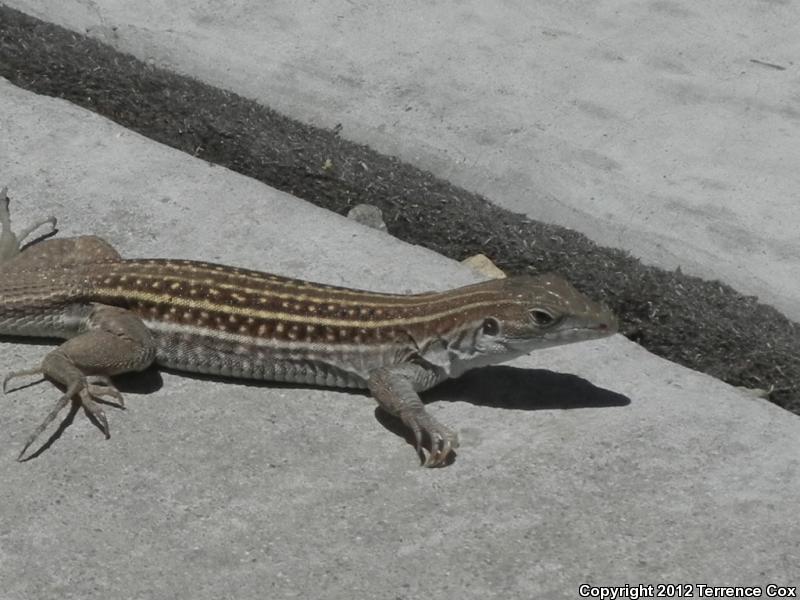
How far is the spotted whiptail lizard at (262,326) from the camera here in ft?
15.1

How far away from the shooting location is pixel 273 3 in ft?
23.8

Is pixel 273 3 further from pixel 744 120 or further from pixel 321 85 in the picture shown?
pixel 744 120

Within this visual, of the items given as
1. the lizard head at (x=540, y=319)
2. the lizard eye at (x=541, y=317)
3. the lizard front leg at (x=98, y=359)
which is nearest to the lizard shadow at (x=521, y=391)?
the lizard head at (x=540, y=319)

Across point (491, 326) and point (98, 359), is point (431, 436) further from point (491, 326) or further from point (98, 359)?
point (98, 359)

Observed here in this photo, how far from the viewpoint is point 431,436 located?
4457 mm

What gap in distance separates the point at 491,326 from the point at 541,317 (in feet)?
0.58

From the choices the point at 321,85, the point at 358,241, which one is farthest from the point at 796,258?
the point at 321,85

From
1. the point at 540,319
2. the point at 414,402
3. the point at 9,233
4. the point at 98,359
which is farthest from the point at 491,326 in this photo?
the point at 9,233

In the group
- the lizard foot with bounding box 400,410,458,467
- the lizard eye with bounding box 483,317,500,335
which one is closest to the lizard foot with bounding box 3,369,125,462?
the lizard foot with bounding box 400,410,458,467

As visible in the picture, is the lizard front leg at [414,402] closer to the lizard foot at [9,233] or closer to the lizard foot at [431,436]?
the lizard foot at [431,436]

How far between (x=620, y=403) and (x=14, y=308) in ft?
7.12

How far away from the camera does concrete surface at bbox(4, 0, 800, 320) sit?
6008 millimetres

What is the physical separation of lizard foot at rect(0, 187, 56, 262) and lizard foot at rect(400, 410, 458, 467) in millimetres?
1793

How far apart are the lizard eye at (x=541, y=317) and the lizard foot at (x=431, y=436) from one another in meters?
0.47
